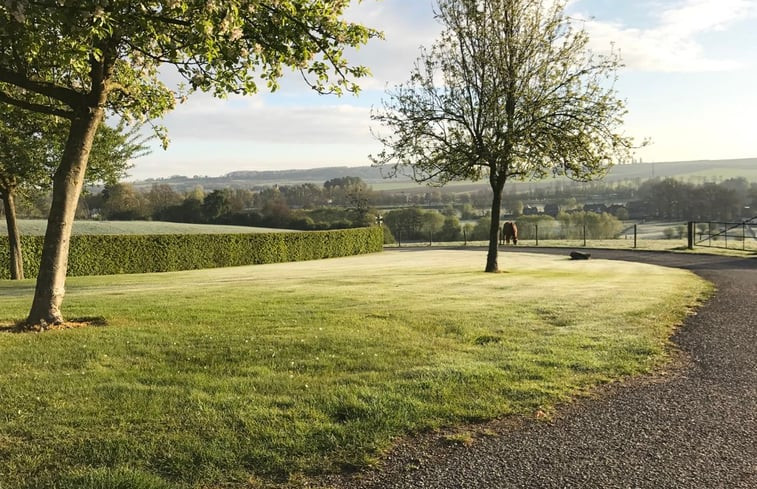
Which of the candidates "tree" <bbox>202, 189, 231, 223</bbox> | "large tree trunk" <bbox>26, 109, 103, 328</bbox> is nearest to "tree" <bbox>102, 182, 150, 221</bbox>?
"tree" <bbox>202, 189, 231, 223</bbox>

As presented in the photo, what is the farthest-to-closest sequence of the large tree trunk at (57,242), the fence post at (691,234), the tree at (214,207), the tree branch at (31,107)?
1. the tree at (214,207)
2. the fence post at (691,234)
3. the tree branch at (31,107)
4. the large tree trunk at (57,242)

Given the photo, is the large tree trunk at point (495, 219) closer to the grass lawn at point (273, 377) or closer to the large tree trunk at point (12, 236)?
the grass lawn at point (273, 377)

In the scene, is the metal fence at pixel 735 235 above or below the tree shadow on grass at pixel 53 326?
below

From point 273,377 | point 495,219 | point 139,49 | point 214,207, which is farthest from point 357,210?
Result: point 273,377

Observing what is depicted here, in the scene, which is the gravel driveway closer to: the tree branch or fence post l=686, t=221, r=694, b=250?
the tree branch

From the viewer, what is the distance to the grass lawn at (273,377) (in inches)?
150

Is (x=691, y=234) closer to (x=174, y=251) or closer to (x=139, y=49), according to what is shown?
(x=174, y=251)

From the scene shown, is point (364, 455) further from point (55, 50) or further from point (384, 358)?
point (55, 50)

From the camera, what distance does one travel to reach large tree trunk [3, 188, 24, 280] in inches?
826

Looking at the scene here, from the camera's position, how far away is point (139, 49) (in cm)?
841

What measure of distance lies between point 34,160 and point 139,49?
14.3 metres

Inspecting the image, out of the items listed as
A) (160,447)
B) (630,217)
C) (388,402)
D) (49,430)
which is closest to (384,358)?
(388,402)

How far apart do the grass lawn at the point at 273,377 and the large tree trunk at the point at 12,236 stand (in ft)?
38.8

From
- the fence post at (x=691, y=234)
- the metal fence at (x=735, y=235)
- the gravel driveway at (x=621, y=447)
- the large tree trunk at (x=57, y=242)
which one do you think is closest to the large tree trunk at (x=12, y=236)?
the large tree trunk at (x=57, y=242)
